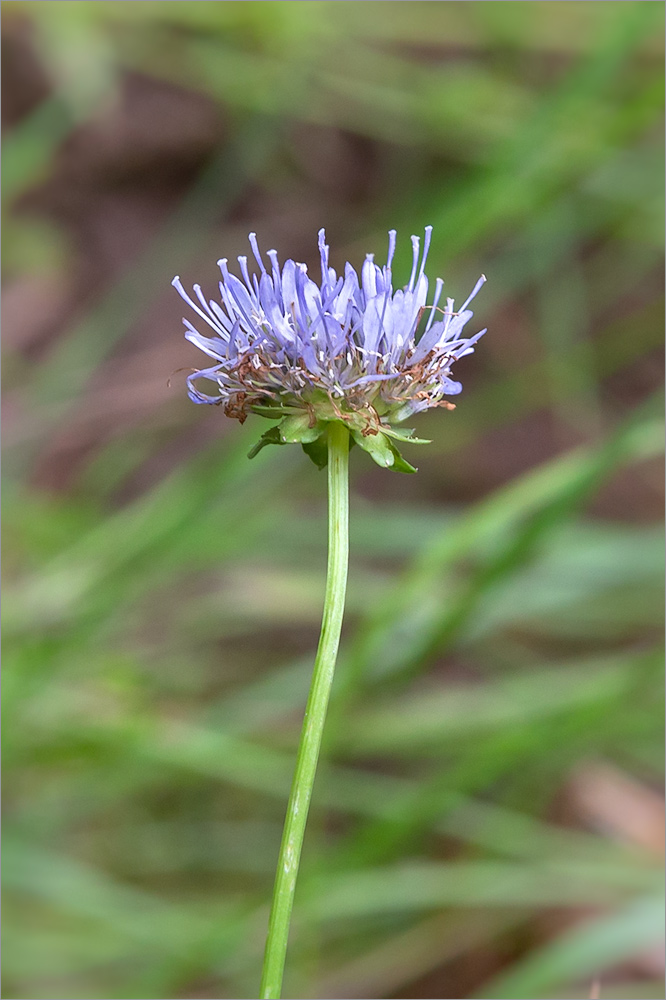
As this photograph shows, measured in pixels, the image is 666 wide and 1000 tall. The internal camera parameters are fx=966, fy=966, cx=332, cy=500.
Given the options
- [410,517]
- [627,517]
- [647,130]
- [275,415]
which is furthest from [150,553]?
[647,130]

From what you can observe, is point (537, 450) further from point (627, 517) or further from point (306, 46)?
point (306, 46)

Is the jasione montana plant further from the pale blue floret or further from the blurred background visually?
the blurred background

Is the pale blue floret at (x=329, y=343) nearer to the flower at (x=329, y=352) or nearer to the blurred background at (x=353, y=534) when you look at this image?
the flower at (x=329, y=352)

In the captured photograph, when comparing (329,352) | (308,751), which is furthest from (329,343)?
(308,751)

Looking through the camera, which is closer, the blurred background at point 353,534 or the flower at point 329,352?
the flower at point 329,352

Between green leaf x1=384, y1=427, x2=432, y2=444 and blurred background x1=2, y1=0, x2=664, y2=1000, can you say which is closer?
green leaf x1=384, y1=427, x2=432, y2=444

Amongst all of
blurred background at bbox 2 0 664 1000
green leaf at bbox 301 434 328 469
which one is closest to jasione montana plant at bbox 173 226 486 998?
green leaf at bbox 301 434 328 469

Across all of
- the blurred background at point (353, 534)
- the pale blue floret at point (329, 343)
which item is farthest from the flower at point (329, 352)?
the blurred background at point (353, 534)
